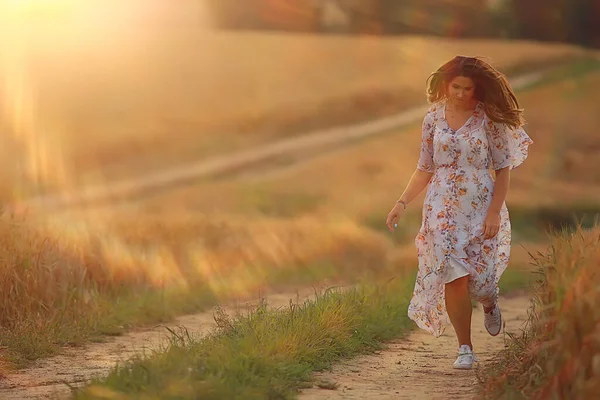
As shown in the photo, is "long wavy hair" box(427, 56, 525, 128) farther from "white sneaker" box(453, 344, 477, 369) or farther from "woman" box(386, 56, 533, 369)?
"white sneaker" box(453, 344, 477, 369)

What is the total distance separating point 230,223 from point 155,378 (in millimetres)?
10204

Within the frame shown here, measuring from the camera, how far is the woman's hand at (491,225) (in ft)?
19.8

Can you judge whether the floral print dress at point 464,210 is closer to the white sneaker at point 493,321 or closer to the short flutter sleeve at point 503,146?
the short flutter sleeve at point 503,146

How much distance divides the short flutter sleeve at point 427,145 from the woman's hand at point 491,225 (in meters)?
0.54

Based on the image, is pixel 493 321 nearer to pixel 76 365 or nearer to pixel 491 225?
pixel 491 225

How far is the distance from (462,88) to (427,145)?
0.43m

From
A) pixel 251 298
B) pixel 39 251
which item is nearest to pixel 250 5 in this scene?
pixel 251 298

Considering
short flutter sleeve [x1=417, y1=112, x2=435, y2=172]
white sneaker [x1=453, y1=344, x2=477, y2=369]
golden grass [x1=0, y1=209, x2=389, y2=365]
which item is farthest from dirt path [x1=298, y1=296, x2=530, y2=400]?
golden grass [x1=0, y1=209, x2=389, y2=365]

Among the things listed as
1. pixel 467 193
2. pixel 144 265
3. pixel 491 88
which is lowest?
pixel 144 265

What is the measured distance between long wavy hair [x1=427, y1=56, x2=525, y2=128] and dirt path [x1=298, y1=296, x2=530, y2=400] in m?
1.52

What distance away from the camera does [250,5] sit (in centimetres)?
1942

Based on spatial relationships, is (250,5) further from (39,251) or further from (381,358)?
(381,358)

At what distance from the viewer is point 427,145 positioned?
20.9 feet

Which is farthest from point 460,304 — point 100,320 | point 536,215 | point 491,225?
point 536,215
